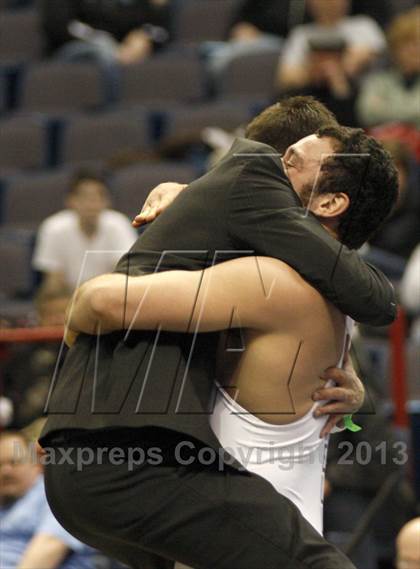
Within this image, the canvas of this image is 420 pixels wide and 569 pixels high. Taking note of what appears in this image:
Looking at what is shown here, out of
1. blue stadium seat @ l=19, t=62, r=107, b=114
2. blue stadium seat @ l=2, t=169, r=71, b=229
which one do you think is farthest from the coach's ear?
blue stadium seat @ l=19, t=62, r=107, b=114

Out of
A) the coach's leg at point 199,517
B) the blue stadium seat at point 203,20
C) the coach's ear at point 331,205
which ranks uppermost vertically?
the coach's ear at point 331,205

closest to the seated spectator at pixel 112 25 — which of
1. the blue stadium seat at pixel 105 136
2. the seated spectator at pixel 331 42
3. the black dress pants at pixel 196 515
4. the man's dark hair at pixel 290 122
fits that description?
the blue stadium seat at pixel 105 136

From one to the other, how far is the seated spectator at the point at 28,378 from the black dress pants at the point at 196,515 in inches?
95.9

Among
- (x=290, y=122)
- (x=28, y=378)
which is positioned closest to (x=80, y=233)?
(x=28, y=378)

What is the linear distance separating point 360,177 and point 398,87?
12.8 ft

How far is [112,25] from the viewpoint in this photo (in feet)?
29.1

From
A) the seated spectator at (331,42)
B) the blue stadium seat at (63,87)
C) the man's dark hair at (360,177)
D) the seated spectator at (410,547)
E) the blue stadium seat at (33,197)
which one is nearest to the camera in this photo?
the man's dark hair at (360,177)

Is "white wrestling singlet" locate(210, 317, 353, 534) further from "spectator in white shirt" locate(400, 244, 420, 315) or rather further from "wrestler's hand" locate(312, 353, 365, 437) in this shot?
"spectator in white shirt" locate(400, 244, 420, 315)

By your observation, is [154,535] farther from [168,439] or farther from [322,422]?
[322,422]

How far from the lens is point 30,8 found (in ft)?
30.0

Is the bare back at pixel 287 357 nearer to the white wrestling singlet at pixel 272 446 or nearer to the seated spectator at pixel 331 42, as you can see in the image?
the white wrestling singlet at pixel 272 446

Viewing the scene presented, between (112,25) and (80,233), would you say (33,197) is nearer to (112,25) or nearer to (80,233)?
(80,233)

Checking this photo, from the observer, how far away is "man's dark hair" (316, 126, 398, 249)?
3.12m

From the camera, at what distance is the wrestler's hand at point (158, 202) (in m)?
3.24
